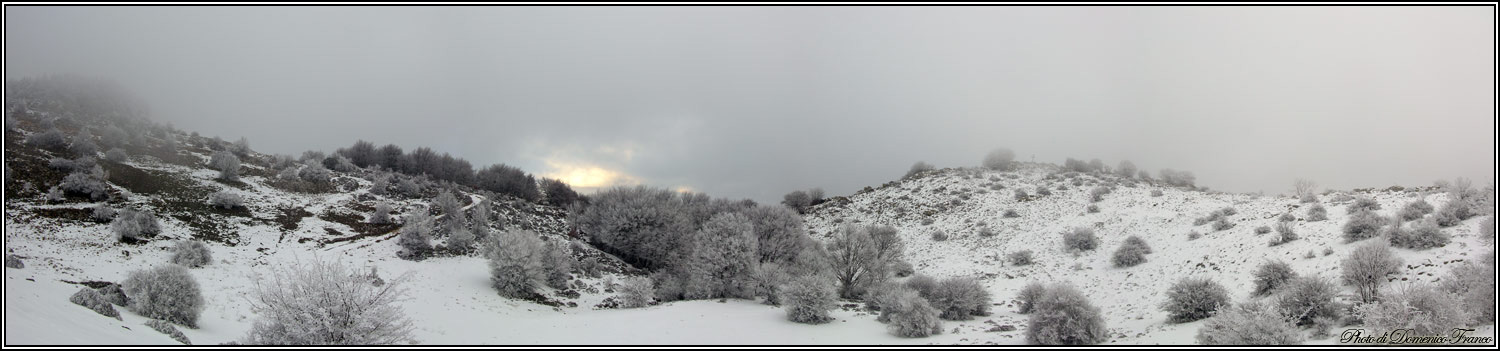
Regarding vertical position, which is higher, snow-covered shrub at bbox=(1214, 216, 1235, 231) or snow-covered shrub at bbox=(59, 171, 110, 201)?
snow-covered shrub at bbox=(1214, 216, 1235, 231)

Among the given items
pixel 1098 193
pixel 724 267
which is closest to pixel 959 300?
pixel 724 267

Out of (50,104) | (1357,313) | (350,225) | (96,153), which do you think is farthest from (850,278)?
(50,104)

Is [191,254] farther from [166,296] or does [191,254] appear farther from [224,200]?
[224,200]

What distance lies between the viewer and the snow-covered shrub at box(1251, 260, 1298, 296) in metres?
14.6

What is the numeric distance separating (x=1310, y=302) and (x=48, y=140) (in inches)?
1617

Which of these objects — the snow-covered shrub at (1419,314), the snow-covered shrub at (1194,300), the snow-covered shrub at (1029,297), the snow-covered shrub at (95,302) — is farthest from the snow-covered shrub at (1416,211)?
the snow-covered shrub at (95,302)

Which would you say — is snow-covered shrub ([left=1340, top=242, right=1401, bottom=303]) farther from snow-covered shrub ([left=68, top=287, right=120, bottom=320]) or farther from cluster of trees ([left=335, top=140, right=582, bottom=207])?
cluster of trees ([left=335, top=140, right=582, bottom=207])

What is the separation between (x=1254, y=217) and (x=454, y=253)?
3274cm

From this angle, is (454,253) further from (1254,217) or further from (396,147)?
(1254,217)

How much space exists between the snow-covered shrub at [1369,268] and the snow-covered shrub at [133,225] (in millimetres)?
30736

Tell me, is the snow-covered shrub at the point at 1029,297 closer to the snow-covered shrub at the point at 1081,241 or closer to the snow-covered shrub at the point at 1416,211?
the snow-covered shrub at the point at 1416,211

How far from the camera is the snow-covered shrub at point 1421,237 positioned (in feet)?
→ 45.8

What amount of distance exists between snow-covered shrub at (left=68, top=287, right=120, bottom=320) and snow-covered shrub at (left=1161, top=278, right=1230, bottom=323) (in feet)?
73.7

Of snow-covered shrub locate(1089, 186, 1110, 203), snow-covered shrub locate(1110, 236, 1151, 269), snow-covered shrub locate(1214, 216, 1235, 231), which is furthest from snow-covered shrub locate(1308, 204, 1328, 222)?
snow-covered shrub locate(1089, 186, 1110, 203)
